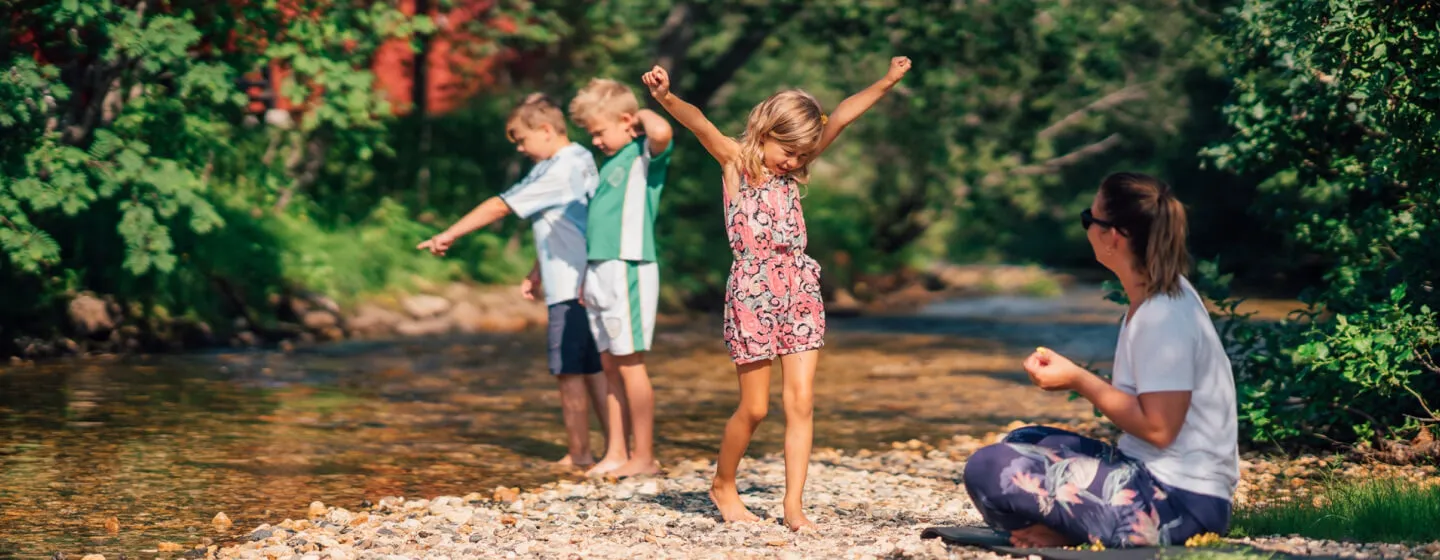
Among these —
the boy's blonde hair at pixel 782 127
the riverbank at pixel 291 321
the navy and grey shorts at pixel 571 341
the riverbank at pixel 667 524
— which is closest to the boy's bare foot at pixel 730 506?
the riverbank at pixel 667 524

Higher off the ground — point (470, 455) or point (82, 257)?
point (82, 257)

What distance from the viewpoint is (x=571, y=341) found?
24.8 ft

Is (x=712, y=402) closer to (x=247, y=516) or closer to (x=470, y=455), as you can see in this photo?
(x=470, y=455)

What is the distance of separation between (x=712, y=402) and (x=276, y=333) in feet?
16.8

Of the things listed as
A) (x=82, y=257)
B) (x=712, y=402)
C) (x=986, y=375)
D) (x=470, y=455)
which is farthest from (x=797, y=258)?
(x=82, y=257)

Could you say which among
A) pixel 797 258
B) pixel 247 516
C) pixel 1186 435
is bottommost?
pixel 247 516

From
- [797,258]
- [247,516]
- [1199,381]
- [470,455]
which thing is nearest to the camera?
[1199,381]

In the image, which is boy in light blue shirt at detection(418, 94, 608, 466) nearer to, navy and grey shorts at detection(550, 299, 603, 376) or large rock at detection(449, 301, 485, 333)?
navy and grey shorts at detection(550, 299, 603, 376)

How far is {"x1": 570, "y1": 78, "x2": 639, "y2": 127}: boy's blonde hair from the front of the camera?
717 cm

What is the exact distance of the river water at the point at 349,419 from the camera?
648cm

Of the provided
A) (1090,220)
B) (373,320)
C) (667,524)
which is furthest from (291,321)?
(1090,220)

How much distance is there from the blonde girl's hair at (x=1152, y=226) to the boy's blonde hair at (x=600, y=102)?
10.2ft

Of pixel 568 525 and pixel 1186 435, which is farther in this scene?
pixel 568 525

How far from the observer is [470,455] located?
8047 millimetres
